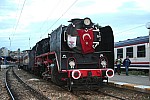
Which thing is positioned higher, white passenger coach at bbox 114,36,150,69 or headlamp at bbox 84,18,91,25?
headlamp at bbox 84,18,91,25

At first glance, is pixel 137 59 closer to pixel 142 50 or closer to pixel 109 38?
pixel 142 50

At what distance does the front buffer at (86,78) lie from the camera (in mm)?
11617

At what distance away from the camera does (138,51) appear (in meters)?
21.6

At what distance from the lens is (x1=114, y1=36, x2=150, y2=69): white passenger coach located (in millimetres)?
20336

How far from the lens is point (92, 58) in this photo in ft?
41.2

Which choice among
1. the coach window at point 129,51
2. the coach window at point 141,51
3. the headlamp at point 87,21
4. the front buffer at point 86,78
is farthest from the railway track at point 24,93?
the coach window at point 129,51

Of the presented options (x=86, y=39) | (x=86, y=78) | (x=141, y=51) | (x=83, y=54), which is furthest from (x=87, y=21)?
(x=141, y=51)

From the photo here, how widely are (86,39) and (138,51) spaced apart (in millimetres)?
10501

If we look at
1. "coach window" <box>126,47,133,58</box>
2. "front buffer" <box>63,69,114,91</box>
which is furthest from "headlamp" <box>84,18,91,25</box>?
"coach window" <box>126,47,133,58</box>

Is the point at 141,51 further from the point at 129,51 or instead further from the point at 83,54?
the point at 83,54

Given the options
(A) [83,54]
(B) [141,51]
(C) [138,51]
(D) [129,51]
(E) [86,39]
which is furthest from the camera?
(D) [129,51]

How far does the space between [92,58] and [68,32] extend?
66.5 inches

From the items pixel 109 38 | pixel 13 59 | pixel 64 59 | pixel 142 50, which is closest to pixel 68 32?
pixel 64 59

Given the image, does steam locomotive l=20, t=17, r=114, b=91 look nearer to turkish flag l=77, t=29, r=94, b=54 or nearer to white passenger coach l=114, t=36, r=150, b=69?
turkish flag l=77, t=29, r=94, b=54
